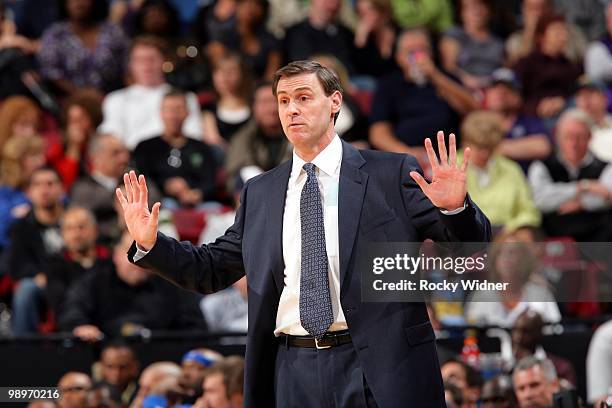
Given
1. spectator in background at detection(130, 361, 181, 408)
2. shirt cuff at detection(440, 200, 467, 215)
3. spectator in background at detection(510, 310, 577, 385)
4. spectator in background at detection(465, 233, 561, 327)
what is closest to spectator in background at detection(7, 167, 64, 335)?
→ spectator in background at detection(130, 361, 181, 408)

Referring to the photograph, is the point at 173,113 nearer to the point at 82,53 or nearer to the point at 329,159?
the point at 82,53

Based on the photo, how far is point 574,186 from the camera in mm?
9477

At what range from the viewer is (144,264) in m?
4.58

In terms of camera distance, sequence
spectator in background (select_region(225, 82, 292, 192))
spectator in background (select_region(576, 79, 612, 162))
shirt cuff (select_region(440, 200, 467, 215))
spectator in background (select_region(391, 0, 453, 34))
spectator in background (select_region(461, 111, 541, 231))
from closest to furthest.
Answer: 1. shirt cuff (select_region(440, 200, 467, 215))
2. spectator in background (select_region(461, 111, 541, 231))
3. spectator in background (select_region(225, 82, 292, 192))
4. spectator in background (select_region(576, 79, 612, 162))
5. spectator in background (select_region(391, 0, 453, 34))

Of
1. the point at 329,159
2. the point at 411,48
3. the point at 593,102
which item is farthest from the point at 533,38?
the point at 329,159

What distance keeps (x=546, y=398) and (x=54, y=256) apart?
11.8 feet

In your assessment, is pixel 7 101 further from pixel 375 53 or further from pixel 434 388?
pixel 434 388

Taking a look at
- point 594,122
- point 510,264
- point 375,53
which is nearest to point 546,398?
point 510,264

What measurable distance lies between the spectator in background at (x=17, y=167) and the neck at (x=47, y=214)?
41 cm

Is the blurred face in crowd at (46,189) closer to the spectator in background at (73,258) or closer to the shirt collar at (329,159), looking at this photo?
the spectator in background at (73,258)

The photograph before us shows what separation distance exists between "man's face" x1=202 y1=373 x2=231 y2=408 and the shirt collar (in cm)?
204

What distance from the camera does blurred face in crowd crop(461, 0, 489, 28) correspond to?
37.0 ft

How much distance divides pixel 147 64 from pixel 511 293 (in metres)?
5.18

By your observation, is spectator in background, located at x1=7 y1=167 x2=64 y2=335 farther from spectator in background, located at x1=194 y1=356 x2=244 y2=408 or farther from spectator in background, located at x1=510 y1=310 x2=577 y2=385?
spectator in background, located at x1=510 y1=310 x2=577 y2=385
